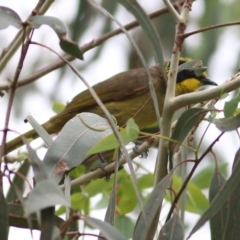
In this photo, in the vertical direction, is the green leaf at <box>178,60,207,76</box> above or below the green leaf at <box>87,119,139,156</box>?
above

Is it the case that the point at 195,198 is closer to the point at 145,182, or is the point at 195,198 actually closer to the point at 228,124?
the point at 145,182

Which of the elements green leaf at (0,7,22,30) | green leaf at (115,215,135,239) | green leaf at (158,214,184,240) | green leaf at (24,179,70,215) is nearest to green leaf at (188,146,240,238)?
green leaf at (158,214,184,240)

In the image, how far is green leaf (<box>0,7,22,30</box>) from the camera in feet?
5.91

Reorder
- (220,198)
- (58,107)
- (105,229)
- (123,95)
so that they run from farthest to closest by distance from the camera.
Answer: (123,95)
(58,107)
(220,198)
(105,229)

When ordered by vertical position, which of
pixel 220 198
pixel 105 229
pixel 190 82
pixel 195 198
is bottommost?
pixel 105 229

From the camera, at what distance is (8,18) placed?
1821 millimetres

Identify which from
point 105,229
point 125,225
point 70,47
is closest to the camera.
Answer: point 105,229

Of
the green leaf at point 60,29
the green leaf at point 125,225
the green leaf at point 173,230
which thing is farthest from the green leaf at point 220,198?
the green leaf at point 125,225

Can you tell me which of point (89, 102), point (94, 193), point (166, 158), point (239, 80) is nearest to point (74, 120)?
point (166, 158)

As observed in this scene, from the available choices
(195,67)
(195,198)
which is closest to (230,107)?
(195,67)

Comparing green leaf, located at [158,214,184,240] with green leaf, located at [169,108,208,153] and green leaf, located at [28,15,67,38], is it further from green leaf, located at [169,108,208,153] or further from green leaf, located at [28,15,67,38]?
green leaf, located at [28,15,67,38]

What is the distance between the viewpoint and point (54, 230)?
1530 mm

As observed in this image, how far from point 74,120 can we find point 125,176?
122 cm

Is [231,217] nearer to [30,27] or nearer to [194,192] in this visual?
[30,27]
